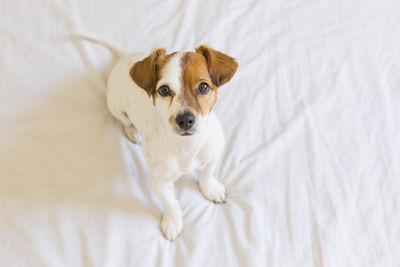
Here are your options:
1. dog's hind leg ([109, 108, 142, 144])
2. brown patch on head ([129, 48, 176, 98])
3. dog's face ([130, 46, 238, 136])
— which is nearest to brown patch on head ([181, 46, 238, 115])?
dog's face ([130, 46, 238, 136])

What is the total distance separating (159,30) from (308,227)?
1604mm

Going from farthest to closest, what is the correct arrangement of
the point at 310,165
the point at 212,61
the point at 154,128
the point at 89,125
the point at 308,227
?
the point at 89,125 → the point at 310,165 → the point at 308,227 → the point at 154,128 → the point at 212,61

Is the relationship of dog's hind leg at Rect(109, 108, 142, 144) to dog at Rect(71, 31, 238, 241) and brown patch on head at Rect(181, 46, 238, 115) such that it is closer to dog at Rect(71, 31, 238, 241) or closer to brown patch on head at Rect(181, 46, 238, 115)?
dog at Rect(71, 31, 238, 241)

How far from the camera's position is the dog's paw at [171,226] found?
65.0 inches

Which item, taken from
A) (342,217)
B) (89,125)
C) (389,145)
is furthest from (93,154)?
(389,145)

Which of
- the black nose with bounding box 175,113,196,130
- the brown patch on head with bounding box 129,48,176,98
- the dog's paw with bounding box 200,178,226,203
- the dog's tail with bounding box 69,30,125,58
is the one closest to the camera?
the black nose with bounding box 175,113,196,130

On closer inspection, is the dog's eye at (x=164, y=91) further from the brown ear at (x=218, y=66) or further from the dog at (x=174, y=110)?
the brown ear at (x=218, y=66)

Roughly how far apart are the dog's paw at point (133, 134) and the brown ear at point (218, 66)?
79 cm

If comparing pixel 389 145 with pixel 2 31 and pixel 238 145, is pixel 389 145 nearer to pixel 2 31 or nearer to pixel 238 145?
pixel 238 145

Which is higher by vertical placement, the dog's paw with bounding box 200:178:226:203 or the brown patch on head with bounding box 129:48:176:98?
the brown patch on head with bounding box 129:48:176:98

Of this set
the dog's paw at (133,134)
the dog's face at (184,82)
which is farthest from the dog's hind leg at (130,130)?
the dog's face at (184,82)

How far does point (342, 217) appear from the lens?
166 centimetres

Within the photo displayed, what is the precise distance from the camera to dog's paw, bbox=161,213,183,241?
165cm

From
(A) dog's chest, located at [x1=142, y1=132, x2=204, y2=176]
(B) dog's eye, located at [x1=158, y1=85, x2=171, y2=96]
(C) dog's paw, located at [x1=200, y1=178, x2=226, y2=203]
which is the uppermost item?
(B) dog's eye, located at [x1=158, y1=85, x2=171, y2=96]
